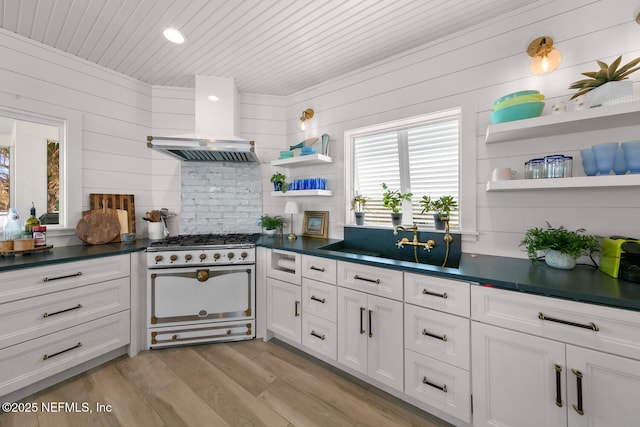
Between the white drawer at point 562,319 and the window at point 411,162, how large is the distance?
33.4 inches

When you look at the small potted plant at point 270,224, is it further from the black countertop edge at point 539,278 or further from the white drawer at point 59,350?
the white drawer at point 59,350

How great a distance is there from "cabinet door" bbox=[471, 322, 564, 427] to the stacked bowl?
129cm

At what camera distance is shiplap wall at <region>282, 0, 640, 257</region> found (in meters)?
1.45

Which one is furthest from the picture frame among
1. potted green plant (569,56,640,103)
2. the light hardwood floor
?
potted green plant (569,56,640,103)

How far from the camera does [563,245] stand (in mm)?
1412

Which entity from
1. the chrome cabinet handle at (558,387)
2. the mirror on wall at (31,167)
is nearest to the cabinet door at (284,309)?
the chrome cabinet handle at (558,387)

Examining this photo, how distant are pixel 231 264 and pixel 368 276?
130 centimetres

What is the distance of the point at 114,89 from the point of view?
2521 mm

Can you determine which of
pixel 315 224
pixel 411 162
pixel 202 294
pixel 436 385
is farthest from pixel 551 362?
pixel 202 294

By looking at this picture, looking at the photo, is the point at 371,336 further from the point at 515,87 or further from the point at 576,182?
the point at 515,87

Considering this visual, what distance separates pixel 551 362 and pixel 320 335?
55.2 inches

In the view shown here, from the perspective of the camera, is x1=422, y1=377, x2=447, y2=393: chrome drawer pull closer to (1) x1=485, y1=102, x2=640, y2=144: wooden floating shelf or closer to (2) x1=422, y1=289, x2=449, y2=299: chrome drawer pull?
(2) x1=422, y1=289, x2=449, y2=299: chrome drawer pull

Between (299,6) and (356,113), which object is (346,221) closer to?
(356,113)

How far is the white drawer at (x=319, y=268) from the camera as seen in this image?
1873 mm
